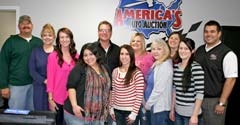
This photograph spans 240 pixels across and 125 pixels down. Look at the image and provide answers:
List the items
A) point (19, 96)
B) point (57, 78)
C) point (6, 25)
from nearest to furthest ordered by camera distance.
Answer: point (57, 78) → point (19, 96) → point (6, 25)

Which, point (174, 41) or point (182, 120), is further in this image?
point (174, 41)

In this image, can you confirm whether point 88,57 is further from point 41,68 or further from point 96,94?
point 41,68

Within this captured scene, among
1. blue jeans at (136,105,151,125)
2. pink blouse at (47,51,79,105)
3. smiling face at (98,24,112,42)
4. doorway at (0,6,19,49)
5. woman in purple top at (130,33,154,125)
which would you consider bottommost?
blue jeans at (136,105,151,125)

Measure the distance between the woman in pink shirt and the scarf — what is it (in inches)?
15.8

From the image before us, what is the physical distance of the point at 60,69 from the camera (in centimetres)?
298

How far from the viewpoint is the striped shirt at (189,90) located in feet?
8.94

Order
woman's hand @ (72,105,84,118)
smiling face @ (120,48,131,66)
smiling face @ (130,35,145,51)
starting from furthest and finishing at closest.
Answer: smiling face @ (130,35,145,51)
smiling face @ (120,48,131,66)
woman's hand @ (72,105,84,118)

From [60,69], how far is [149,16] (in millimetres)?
2234

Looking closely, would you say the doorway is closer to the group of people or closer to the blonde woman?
the group of people

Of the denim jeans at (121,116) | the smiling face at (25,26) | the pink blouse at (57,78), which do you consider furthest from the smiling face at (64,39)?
the denim jeans at (121,116)

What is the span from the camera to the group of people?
2.71 m

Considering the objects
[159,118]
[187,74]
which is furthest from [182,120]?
[187,74]

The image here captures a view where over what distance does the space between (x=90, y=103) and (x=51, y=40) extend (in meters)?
1.05

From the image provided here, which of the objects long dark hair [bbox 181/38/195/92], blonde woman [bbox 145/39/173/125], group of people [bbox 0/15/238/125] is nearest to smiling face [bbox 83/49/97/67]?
group of people [bbox 0/15/238/125]
